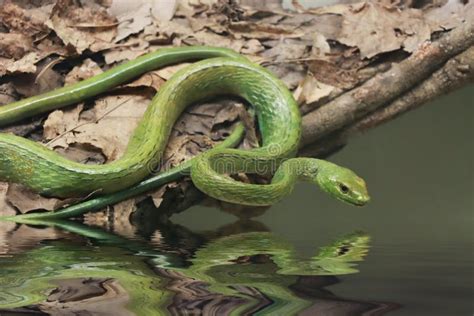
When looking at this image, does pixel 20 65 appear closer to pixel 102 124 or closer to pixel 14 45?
pixel 14 45

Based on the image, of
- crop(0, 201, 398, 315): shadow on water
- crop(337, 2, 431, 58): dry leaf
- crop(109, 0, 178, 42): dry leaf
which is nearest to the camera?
crop(0, 201, 398, 315): shadow on water

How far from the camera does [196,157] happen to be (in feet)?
8.07

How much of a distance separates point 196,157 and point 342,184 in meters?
0.72

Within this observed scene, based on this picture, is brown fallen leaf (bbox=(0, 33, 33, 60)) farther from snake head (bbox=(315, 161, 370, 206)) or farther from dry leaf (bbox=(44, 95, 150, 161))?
snake head (bbox=(315, 161, 370, 206))

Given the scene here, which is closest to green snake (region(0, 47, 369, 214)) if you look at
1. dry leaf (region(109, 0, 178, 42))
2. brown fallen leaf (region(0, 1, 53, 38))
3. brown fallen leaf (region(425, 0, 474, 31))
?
dry leaf (region(109, 0, 178, 42))

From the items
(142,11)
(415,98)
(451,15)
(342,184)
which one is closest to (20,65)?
(142,11)

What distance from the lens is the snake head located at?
→ 7.82 feet

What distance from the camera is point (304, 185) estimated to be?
298 cm

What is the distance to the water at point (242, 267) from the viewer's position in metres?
0.96

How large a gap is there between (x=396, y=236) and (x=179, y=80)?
1435mm

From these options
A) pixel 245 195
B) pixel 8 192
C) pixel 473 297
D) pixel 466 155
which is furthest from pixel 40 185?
pixel 466 155

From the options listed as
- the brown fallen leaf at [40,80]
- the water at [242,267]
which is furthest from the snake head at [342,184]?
the brown fallen leaf at [40,80]

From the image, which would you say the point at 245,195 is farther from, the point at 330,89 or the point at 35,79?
the point at 35,79

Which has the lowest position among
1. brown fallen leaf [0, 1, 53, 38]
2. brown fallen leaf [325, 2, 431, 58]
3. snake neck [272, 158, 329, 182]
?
snake neck [272, 158, 329, 182]
